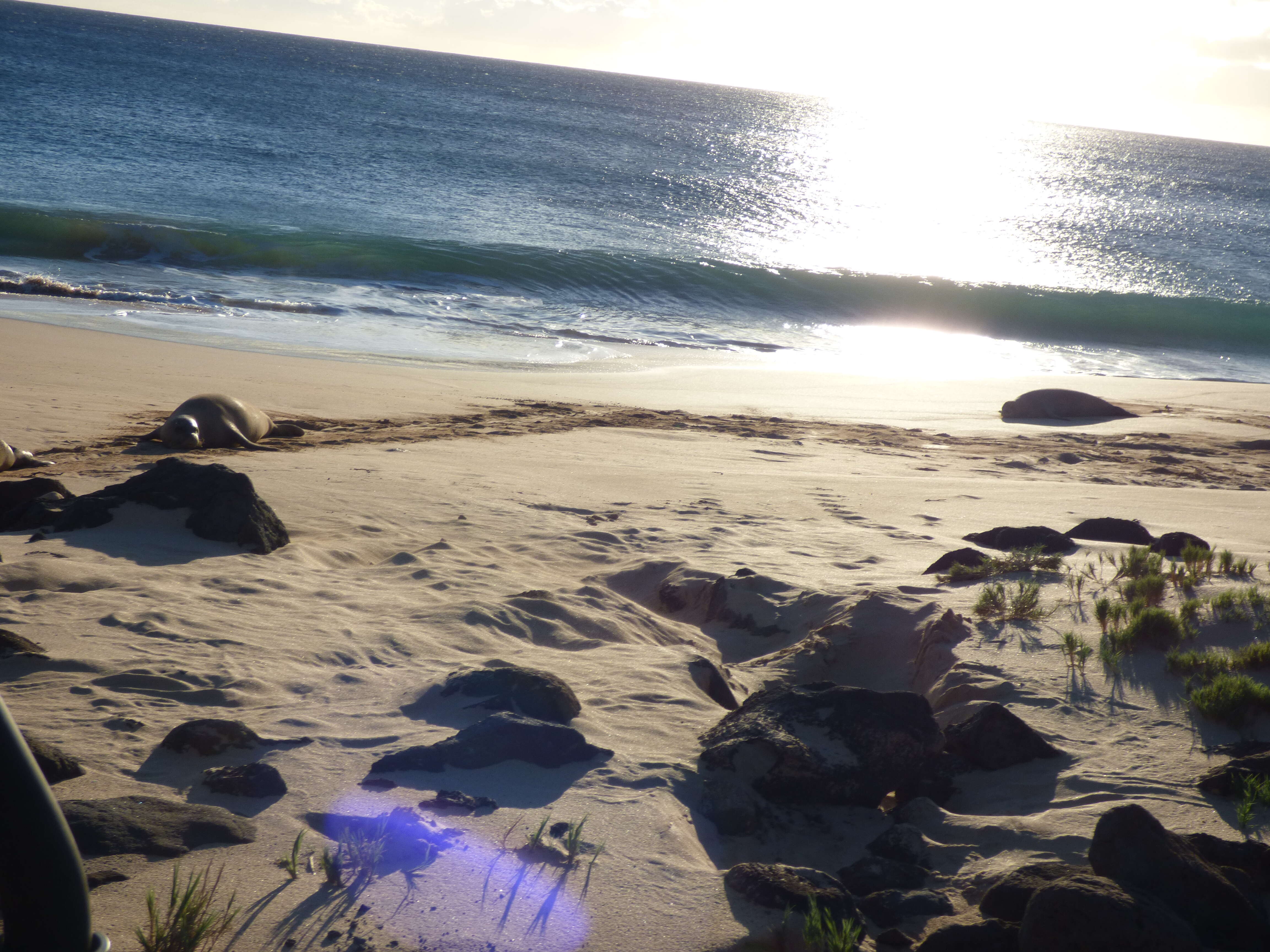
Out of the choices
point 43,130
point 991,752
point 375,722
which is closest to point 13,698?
point 375,722

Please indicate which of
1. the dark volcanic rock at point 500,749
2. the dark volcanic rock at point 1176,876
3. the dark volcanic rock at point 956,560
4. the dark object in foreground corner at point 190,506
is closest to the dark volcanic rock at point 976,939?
the dark volcanic rock at point 1176,876

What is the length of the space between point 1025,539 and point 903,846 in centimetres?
284

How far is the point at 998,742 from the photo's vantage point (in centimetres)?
277

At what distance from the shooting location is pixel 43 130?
2947 cm

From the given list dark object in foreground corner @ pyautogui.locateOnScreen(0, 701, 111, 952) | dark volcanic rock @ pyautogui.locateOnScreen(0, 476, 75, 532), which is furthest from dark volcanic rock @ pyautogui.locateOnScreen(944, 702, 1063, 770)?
dark volcanic rock @ pyautogui.locateOnScreen(0, 476, 75, 532)

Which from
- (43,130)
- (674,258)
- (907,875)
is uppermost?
(43,130)

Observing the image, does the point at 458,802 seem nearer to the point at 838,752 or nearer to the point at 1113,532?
the point at 838,752

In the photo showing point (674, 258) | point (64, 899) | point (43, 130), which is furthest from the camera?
point (43, 130)

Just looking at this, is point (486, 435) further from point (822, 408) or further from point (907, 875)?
point (907, 875)

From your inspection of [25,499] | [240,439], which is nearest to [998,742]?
[25,499]

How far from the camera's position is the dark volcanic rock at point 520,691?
9.26 feet

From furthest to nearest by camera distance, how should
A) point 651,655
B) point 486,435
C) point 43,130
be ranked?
1. point 43,130
2. point 486,435
3. point 651,655

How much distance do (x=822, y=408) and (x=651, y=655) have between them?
713 centimetres

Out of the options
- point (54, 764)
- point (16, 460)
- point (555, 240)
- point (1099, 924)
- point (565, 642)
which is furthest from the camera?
point (555, 240)
